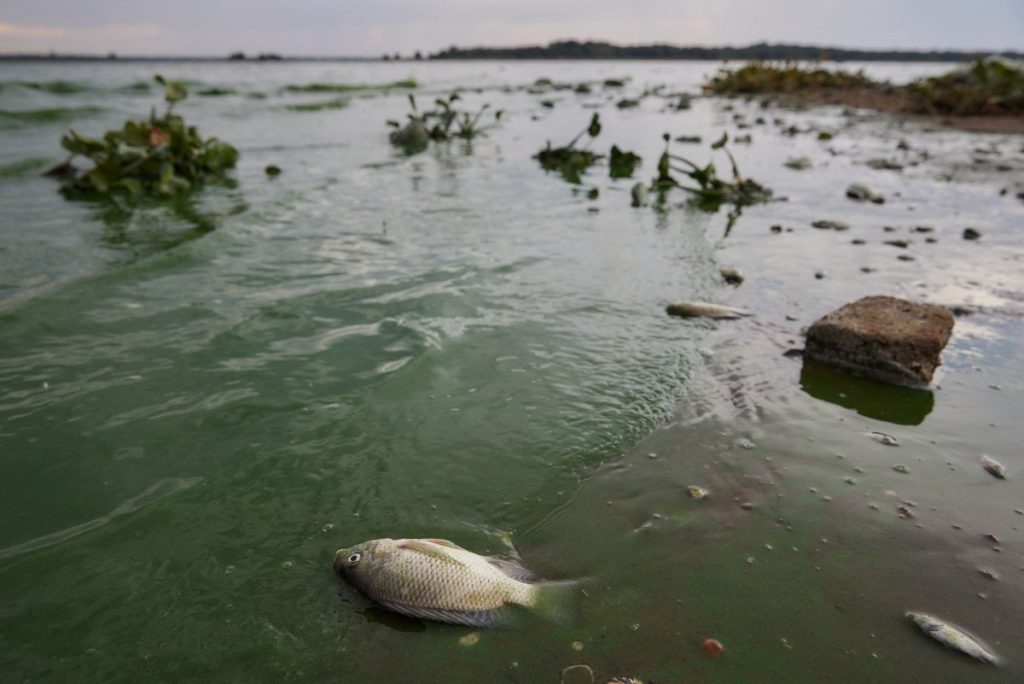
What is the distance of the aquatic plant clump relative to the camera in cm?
1038

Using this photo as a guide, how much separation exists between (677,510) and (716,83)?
39393 millimetres

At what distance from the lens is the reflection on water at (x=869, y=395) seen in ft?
13.9

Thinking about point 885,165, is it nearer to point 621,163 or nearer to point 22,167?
point 621,163

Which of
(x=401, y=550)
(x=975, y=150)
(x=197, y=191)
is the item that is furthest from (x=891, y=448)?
(x=975, y=150)

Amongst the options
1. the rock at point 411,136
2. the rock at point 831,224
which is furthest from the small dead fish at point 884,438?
the rock at point 411,136

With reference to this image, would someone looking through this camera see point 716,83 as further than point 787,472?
Yes

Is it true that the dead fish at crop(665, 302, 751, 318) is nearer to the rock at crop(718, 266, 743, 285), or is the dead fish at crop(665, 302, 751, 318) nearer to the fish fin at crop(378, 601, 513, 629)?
the rock at crop(718, 266, 743, 285)

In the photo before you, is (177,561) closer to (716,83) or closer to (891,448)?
(891,448)

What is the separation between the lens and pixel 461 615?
265cm

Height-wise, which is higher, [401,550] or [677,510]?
[401,550]

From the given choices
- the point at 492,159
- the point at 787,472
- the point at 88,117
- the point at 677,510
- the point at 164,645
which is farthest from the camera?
the point at 88,117

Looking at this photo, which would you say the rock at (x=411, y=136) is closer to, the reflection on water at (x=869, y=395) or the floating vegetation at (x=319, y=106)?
the floating vegetation at (x=319, y=106)

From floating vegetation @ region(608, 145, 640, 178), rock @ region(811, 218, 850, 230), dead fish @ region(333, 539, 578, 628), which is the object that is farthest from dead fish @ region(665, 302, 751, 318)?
floating vegetation @ region(608, 145, 640, 178)

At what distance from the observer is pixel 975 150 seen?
1546 cm
